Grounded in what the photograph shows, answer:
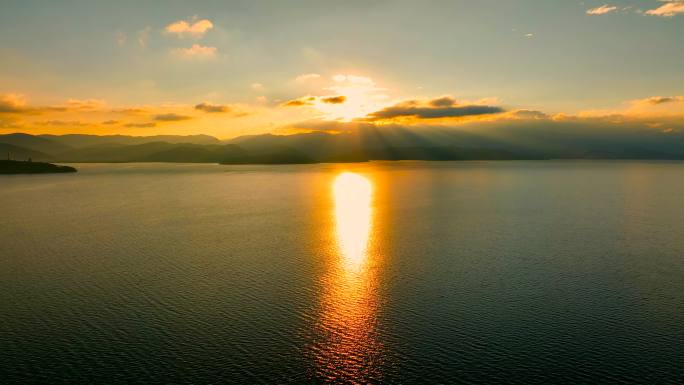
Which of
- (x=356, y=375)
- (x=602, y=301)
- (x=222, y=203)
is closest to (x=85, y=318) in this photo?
(x=356, y=375)

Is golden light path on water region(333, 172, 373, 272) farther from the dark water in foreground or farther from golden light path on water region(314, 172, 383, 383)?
the dark water in foreground

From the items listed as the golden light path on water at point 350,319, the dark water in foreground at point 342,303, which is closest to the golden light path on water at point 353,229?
the golden light path on water at point 350,319

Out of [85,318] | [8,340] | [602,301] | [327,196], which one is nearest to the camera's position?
[8,340]

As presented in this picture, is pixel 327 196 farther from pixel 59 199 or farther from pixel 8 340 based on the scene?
pixel 8 340

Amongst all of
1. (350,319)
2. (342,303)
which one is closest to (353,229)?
(342,303)

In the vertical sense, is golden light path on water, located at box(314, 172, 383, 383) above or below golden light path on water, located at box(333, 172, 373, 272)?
below

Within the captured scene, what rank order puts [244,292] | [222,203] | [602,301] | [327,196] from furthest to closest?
[327,196], [222,203], [244,292], [602,301]

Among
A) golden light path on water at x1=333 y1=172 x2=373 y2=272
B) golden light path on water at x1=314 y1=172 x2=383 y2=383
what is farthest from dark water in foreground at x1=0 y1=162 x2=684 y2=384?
golden light path on water at x1=333 y1=172 x2=373 y2=272
